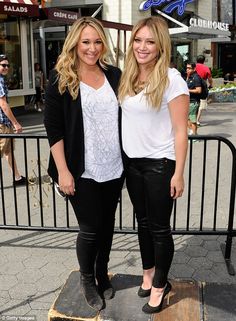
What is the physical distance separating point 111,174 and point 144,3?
16561 millimetres

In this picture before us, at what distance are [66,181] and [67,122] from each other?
0.35 meters

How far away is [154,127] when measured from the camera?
97.4 inches

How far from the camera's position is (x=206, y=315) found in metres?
2.84

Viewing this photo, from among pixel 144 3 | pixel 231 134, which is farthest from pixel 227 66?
pixel 231 134

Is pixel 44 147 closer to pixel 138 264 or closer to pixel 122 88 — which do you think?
pixel 138 264

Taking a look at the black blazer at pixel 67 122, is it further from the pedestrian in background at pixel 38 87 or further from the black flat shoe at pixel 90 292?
the pedestrian in background at pixel 38 87

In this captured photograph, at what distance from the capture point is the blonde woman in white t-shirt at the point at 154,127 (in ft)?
7.87

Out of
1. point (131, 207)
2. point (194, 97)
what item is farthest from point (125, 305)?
point (194, 97)

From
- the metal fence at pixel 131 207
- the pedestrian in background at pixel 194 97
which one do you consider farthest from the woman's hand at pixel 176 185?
the pedestrian in background at pixel 194 97

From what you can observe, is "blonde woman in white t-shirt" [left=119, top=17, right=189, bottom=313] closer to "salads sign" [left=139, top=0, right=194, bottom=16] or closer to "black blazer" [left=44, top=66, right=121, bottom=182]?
"black blazer" [left=44, top=66, right=121, bottom=182]

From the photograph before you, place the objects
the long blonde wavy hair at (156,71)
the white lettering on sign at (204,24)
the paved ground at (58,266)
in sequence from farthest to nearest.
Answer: the white lettering on sign at (204,24) → the paved ground at (58,266) → the long blonde wavy hair at (156,71)

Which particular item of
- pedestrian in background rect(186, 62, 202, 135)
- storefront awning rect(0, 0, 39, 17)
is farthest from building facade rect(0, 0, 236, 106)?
pedestrian in background rect(186, 62, 202, 135)

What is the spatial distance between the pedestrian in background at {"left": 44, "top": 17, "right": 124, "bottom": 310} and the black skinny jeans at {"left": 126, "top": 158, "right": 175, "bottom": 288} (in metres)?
0.12

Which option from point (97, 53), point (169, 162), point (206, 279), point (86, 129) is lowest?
point (206, 279)
